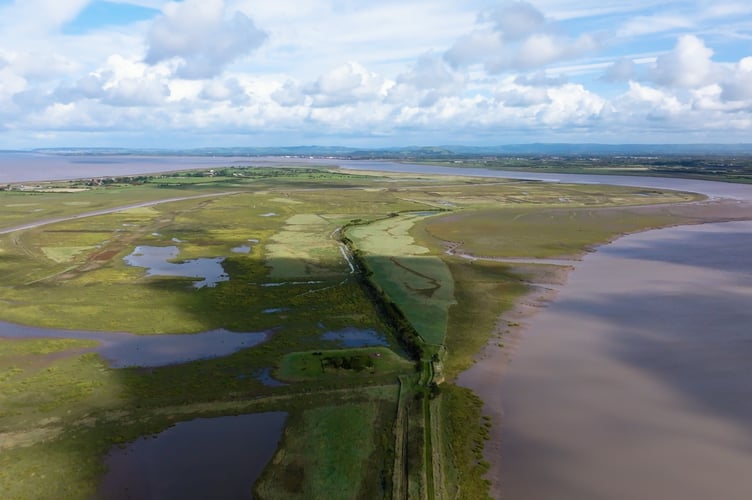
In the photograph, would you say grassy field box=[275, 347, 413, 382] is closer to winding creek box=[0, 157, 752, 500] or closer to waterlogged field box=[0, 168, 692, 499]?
waterlogged field box=[0, 168, 692, 499]

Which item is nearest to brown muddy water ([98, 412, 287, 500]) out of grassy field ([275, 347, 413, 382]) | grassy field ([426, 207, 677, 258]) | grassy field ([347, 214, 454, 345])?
grassy field ([275, 347, 413, 382])

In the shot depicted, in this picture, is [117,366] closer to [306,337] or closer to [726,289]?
[306,337]

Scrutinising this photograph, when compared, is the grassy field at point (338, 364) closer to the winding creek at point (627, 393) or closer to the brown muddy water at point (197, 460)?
the winding creek at point (627, 393)

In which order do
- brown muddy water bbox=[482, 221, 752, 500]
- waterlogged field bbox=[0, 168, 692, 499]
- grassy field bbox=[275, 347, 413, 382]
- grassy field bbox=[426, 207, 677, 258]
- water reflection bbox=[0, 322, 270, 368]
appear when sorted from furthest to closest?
1. grassy field bbox=[426, 207, 677, 258]
2. water reflection bbox=[0, 322, 270, 368]
3. grassy field bbox=[275, 347, 413, 382]
4. waterlogged field bbox=[0, 168, 692, 499]
5. brown muddy water bbox=[482, 221, 752, 500]

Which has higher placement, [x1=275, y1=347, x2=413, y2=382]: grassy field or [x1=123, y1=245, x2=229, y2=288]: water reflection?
[x1=123, y1=245, x2=229, y2=288]: water reflection

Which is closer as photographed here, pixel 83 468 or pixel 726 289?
pixel 83 468

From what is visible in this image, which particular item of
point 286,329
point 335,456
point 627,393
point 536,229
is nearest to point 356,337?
point 286,329

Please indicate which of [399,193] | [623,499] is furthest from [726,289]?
[399,193]
